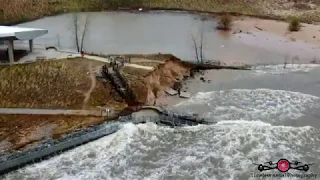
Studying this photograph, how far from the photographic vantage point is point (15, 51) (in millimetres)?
54531

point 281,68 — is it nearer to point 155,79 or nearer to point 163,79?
point 163,79

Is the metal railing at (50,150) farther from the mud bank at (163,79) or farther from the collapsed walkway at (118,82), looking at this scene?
the mud bank at (163,79)

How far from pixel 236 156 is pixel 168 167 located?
17.7 ft

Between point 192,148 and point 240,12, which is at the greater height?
point 240,12

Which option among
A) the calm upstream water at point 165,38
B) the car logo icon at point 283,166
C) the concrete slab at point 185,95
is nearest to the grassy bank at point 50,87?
the concrete slab at point 185,95

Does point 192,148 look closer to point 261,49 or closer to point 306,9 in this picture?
point 261,49

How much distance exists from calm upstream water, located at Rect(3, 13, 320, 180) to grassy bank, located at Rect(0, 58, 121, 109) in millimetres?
6620

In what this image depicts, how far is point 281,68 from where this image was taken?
56469mm

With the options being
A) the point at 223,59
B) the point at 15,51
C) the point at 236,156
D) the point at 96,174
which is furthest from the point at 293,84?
the point at 15,51

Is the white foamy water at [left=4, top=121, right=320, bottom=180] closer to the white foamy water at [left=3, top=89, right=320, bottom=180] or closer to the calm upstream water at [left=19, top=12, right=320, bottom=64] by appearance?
the white foamy water at [left=3, top=89, right=320, bottom=180]

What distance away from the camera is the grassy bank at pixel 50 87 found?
151ft

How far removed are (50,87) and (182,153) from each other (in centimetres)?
1629

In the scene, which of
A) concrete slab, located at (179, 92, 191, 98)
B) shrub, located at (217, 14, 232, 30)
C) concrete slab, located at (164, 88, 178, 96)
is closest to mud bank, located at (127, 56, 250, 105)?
concrete slab, located at (164, 88, 178, 96)

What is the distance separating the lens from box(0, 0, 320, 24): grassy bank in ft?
251
